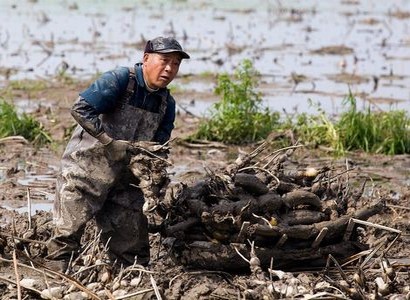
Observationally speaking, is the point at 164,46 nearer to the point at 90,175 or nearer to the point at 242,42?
the point at 90,175

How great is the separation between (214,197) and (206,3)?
55.0ft

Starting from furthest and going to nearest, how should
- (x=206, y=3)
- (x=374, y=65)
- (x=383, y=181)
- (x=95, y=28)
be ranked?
(x=206, y=3) → (x=95, y=28) → (x=374, y=65) → (x=383, y=181)

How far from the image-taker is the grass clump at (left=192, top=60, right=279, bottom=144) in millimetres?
10727

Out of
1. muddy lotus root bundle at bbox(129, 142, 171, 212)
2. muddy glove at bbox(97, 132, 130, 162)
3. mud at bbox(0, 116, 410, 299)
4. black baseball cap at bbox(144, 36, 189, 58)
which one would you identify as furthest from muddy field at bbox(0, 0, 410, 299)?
black baseball cap at bbox(144, 36, 189, 58)

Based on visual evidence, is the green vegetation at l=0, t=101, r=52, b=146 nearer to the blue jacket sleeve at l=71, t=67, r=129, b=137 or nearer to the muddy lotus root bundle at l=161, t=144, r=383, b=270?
the blue jacket sleeve at l=71, t=67, r=129, b=137

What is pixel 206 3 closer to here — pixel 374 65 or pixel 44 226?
pixel 374 65

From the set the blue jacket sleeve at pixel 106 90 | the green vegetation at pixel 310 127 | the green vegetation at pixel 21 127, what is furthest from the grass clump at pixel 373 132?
the blue jacket sleeve at pixel 106 90

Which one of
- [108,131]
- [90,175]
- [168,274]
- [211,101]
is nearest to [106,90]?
[108,131]

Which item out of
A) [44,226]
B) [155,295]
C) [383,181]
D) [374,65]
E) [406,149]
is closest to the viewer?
[155,295]

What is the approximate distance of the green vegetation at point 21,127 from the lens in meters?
10.7

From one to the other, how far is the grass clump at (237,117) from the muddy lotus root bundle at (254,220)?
4000mm

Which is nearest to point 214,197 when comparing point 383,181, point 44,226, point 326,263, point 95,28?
point 326,263

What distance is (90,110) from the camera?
21.4 ft

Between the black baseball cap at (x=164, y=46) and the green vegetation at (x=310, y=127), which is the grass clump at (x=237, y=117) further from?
the black baseball cap at (x=164, y=46)
